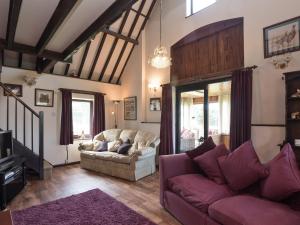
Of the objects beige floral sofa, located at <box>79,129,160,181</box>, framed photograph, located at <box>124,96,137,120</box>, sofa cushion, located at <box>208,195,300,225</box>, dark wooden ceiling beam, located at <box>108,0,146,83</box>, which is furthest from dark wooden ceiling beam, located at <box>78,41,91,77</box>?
sofa cushion, located at <box>208,195,300,225</box>

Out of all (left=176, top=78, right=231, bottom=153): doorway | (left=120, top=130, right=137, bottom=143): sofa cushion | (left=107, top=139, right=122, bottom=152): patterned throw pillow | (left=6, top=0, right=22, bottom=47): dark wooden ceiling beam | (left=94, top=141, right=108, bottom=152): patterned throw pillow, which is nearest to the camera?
(left=6, top=0, right=22, bottom=47): dark wooden ceiling beam

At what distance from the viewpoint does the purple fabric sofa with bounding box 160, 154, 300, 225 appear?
1.62 m

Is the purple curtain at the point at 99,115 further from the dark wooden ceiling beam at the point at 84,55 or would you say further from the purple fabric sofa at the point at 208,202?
the purple fabric sofa at the point at 208,202

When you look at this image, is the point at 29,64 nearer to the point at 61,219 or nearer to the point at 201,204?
the point at 61,219

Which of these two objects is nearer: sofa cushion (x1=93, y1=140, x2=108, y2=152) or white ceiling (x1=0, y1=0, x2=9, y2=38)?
white ceiling (x1=0, y1=0, x2=9, y2=38)

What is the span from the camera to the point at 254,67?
3.35 m

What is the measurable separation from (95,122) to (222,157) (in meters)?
4.37

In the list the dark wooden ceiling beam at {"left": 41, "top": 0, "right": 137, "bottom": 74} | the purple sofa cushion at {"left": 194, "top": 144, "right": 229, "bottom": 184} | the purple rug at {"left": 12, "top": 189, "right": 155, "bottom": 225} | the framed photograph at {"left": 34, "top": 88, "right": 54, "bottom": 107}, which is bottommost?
the purple rug at {"left": 12, "top": 189, "right": 155, "bottom": 225}

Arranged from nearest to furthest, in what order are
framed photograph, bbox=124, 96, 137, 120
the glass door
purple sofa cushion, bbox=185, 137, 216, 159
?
purple sofa cushion, bbox=185, 137, 216, 159
the glass door
framed photograph, bbox=124, 96, 137, 120

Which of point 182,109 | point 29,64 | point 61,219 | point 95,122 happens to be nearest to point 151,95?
point 182,109

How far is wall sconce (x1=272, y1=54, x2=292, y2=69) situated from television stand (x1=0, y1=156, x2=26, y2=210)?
175 inches

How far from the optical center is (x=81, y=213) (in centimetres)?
263

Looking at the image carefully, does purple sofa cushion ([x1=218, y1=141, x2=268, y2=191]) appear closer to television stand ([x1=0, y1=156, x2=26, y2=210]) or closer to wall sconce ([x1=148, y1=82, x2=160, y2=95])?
television stand ([x1=0, y1=156, x2=26, y2=210])

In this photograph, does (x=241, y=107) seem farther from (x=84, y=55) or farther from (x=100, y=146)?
(x=84, y=55)
